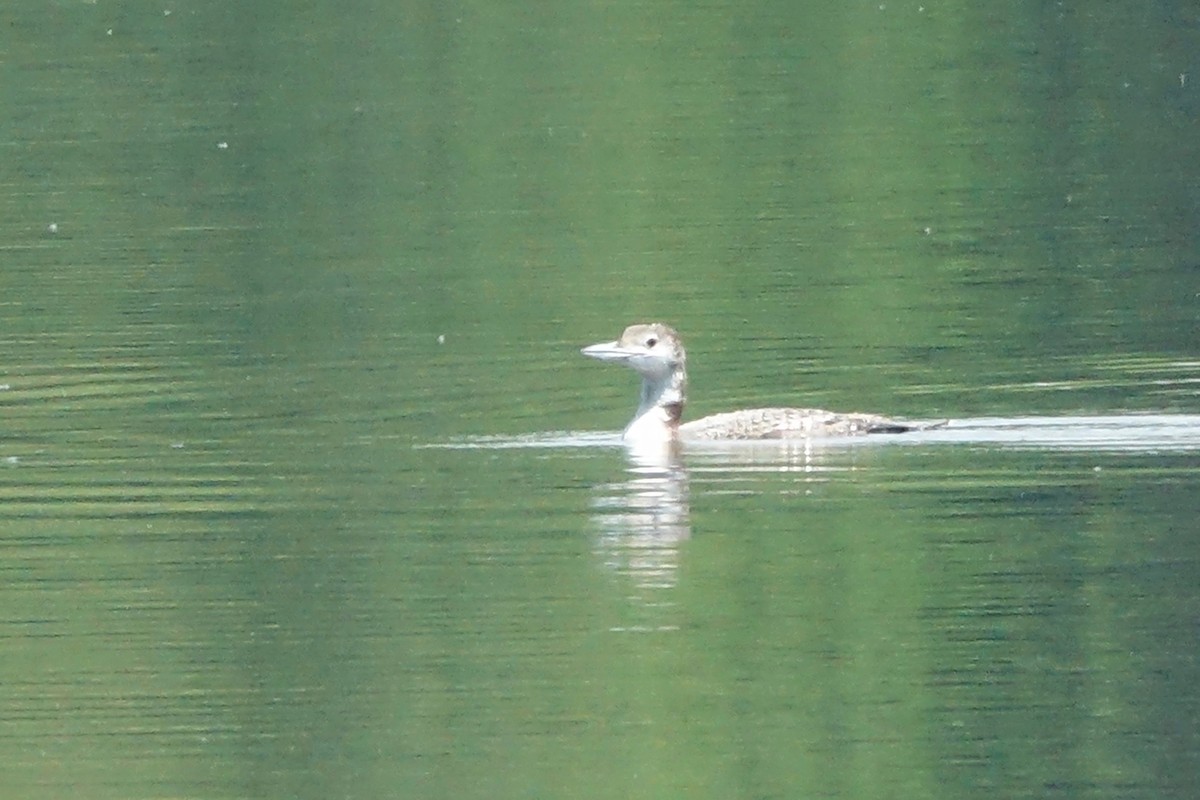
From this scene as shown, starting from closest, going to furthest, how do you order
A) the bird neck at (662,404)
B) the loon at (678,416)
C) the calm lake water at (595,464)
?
the calm lake water at (595,464) < the loon at (678,416) < the bird neck at (662,404)

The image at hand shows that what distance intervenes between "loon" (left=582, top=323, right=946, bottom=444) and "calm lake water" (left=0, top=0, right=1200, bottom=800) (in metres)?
0.21

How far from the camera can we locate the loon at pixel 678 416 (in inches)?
685

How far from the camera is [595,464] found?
17078 mm

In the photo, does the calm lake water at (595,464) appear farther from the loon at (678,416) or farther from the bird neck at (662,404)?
the bird neck at (662,404)

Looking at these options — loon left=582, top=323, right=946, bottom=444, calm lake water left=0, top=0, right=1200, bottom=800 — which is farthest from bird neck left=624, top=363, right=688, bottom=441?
calm lake water left=0, top=0, right=1200, bottom=800

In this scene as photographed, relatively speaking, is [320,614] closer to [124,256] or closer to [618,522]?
[618,522]

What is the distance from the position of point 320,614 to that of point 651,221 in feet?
52.7

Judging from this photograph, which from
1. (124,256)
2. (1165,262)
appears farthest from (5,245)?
(1165,262)

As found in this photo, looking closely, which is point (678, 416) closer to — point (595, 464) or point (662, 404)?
point (662, 404)

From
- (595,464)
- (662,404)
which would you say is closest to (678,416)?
(662,404)

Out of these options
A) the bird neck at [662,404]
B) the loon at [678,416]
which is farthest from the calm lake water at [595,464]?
the bird neck at [662,404]

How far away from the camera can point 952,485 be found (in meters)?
15.9

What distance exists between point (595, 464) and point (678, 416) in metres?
1.28

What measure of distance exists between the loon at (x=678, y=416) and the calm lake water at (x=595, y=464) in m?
0.21
